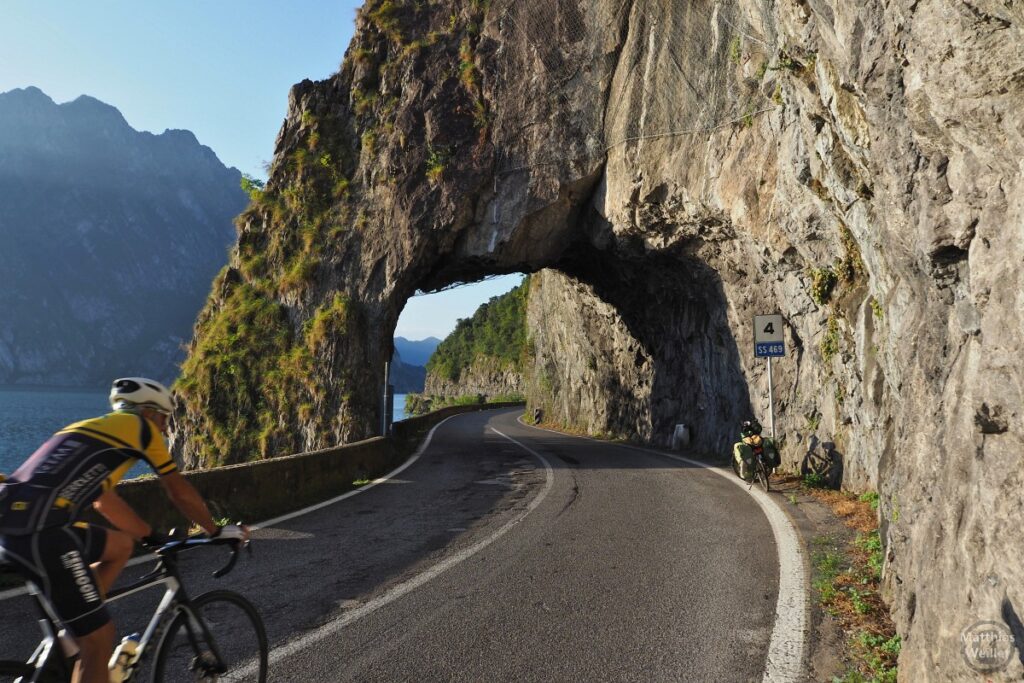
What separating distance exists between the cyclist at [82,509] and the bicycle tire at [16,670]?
17cm

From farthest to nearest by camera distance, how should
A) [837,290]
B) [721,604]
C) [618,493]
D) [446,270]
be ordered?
[446,270] < [837,290] < [618,493] < [721,604]

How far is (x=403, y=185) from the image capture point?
21.4 metres

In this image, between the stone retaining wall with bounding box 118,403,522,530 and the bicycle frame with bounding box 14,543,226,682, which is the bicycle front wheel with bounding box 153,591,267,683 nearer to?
the bicycle frame with bounding box 14,543,226,682

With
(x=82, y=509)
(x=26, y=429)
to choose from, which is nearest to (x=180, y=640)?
(x=82, y=509)

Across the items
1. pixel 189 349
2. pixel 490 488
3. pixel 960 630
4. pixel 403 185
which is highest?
pixel 403 185

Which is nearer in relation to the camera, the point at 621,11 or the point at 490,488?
the point at 490,488

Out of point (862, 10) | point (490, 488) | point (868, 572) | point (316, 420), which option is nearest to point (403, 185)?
point (316, 420)

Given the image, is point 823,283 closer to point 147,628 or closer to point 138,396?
point 138,396

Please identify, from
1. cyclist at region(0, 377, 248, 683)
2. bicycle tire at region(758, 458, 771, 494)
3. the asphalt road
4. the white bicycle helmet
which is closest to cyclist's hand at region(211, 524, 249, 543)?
cyclist at region(0, 377, 248, 683)

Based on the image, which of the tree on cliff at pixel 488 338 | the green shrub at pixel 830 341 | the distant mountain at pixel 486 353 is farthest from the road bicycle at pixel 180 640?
the tree on cliff at pixel 488 338

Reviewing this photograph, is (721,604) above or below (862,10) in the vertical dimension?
below

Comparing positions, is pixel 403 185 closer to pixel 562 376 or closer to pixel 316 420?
pixel 316 420

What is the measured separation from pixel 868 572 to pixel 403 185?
1867 centimetres

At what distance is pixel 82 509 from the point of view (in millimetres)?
2939
